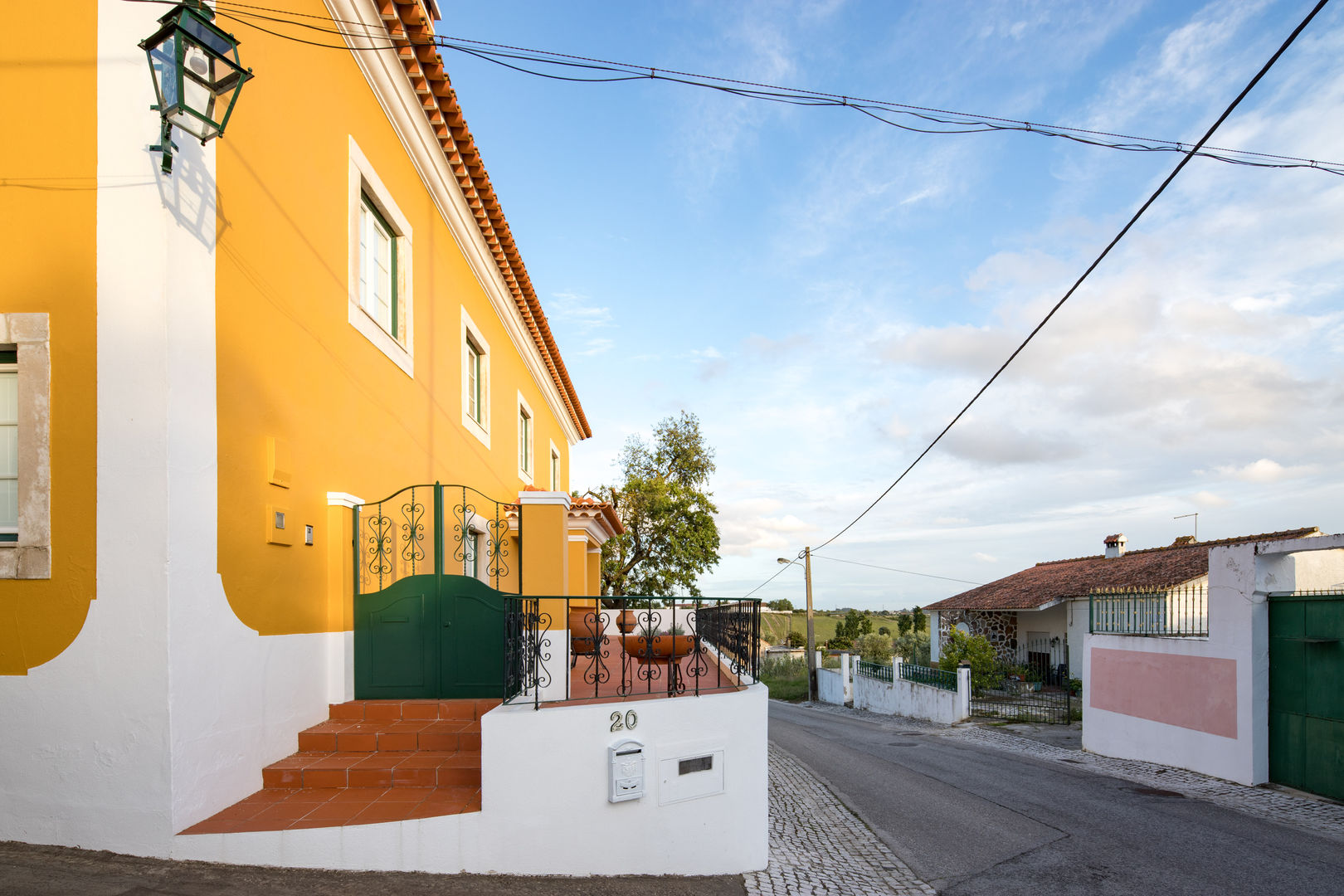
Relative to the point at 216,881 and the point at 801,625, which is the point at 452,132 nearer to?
the point at 216,881

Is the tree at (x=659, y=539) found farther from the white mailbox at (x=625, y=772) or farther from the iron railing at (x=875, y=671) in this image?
the white mailbox at (x=625, y=772)

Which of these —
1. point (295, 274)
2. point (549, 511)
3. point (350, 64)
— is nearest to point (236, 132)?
point (295, 274)

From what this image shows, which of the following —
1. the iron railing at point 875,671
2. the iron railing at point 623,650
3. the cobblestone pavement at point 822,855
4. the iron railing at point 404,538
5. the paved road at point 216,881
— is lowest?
the iron railing at point 875,671

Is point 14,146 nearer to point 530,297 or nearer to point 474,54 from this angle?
point 474,54

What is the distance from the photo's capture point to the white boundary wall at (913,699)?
61.7 feet

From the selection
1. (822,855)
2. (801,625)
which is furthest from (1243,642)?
(801,625)

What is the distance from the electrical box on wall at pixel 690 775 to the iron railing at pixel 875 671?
19128 millimetres

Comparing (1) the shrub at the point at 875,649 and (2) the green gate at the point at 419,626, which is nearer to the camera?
(2) the green gate at the point at 419,626

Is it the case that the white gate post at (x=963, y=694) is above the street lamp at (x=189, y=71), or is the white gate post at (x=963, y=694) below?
below

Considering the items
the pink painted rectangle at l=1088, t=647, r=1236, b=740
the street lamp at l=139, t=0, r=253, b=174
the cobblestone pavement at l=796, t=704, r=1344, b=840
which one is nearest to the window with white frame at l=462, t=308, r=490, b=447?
the street lamp at l=139, t=0, r=253, b=174

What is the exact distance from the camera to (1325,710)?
30.8 ft

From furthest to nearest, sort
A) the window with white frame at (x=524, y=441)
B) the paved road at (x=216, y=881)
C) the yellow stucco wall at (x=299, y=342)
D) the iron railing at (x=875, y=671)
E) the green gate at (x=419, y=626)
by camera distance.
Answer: the iron railing at (x=875, y=671)
the window with white frame at (x=524, y=441)
the green gate at (x=419, y=626)
the yellow stucco wall at (x=299, y=342)
the paved road at (x=216, y=881)

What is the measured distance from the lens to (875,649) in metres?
35.2

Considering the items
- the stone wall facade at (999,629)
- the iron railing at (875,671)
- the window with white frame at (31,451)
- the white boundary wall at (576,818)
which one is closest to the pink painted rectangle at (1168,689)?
the white boundary wall at (576,818)
